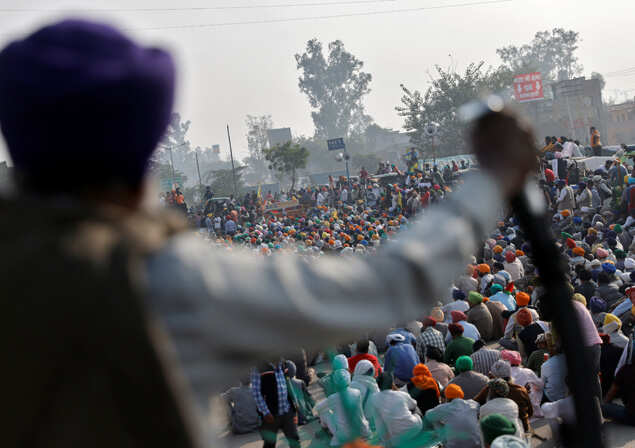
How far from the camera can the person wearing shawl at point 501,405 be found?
6.32 meters

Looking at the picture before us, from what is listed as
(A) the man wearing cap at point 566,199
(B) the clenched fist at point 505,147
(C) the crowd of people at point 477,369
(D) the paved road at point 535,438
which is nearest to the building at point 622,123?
(A) the man wearing cap at point 566,199

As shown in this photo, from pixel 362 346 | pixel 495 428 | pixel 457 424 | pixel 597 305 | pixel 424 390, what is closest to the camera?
pixel 495 428

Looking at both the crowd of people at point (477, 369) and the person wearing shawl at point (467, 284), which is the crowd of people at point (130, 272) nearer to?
the crowd of people at point (477, 369)

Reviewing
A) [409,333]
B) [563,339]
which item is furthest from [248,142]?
[563,339]

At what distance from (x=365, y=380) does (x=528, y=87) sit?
60.8 meters

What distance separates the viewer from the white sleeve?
3.51 feet

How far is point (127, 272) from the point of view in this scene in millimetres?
997

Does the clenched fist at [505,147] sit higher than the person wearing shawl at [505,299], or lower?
higher

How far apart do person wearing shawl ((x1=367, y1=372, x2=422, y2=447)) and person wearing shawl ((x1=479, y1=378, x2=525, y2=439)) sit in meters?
0.75

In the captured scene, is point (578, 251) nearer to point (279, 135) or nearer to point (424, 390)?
point (424, 390)

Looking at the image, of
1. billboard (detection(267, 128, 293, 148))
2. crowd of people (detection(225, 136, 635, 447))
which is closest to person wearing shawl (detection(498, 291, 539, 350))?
crowd of people (detection(225, 136, 635, 447))

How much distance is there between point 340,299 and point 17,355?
51 centimetres

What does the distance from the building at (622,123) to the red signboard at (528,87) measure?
317 inches

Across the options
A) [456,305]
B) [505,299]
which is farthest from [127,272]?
[505,299]
